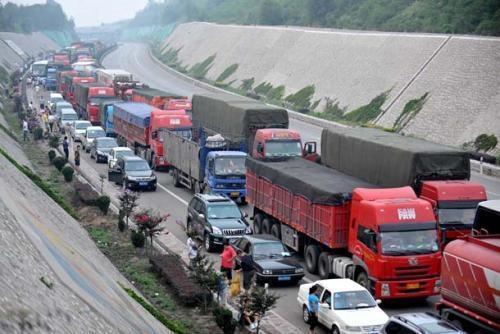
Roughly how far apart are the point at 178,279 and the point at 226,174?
12069 millimetres

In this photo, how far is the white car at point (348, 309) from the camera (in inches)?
752

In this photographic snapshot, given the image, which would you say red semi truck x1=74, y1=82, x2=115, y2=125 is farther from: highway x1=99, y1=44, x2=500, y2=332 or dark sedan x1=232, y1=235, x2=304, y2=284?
dark sedan x1=232, y1=235, x2=304, y2=284

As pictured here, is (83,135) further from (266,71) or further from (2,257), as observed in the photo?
(266,71)

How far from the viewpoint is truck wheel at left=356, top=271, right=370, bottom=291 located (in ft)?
73.7

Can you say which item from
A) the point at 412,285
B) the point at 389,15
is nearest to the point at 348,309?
the point at 412,285

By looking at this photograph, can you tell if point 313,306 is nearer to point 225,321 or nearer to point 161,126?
point 225,321

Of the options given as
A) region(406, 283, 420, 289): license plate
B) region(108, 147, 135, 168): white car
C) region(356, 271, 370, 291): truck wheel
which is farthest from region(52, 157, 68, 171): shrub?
region(406, 283, 420, 289): license plate

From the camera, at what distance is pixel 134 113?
4950 cm

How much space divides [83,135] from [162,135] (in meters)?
13.3

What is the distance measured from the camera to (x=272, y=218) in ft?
97.3

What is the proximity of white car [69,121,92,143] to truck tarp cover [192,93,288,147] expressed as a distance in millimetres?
12766

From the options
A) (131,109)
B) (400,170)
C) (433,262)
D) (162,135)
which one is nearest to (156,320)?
(433,262)

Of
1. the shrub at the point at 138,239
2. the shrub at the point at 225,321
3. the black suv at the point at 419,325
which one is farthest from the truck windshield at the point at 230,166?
the black suv at the point at 419,325

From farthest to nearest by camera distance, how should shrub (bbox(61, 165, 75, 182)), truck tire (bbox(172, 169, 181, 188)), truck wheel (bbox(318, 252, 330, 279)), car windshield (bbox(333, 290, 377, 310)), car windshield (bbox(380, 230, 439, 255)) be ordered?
truck tire (bbox(172, 169, 181, 188))
shrub (bbox(61, 165, 75, 182))
truck wheel (bbox(318, 252, 330, 279))
car windshield (bbox(380, 230, 439, 255))
car windshield (bbox(333, 290, 377, 310))
